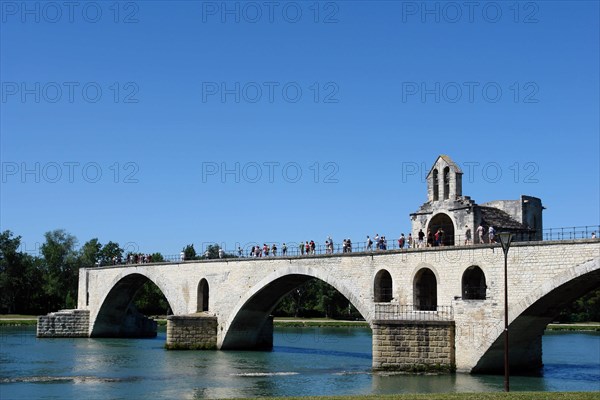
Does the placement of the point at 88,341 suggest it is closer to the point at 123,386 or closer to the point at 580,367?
the point at 123,386

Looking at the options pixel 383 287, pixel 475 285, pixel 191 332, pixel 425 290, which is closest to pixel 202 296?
pixel 191 332

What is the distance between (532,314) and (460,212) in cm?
716

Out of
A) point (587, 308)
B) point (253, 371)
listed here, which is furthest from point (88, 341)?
point (587, 308)

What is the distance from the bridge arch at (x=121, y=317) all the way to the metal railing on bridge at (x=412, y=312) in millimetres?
34880

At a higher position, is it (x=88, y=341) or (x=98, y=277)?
(x=98, y=277)

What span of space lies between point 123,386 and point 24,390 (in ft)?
12.6

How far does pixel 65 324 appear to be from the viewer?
69.5 m

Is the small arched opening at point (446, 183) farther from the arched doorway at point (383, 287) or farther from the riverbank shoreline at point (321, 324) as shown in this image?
the riverbank shoreline at point (321, 324)

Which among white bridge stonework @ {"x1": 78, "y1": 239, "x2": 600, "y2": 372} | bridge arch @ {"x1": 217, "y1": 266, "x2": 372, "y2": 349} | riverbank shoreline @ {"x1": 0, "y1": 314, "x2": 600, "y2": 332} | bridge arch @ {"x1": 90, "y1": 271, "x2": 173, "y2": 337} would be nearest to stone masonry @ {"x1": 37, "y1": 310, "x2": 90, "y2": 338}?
bridge arch @ {"x1": 90, "y1": 271, "x2": 173, "y2": 337}

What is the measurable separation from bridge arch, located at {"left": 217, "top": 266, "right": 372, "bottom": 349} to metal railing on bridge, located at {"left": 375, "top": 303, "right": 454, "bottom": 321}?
825 centimetres

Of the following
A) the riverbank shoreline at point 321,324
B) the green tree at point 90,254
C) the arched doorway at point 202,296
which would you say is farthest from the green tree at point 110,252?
the arched doorway at point 202,296

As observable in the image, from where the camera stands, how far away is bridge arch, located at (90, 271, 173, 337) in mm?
69938

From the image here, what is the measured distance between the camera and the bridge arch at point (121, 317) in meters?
69.9

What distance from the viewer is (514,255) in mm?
33781
